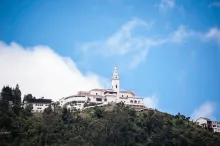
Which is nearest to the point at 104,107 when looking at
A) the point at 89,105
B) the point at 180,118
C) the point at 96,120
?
the point at 89,105

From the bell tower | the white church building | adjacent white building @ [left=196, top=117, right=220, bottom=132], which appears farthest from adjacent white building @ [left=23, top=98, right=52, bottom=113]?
adjacent white building @ [left=196, top=117, right=220, bottom=132]

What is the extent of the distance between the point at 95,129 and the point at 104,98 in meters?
17.4

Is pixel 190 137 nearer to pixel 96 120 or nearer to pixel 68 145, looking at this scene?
pixel 96 120

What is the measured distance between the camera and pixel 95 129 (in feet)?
201

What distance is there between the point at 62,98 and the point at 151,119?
1990 cm

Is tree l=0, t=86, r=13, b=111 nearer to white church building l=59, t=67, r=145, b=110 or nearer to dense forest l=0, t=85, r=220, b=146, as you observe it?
dense forest l=0, t=85, r=220, b=146

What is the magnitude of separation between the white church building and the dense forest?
522 centimetres

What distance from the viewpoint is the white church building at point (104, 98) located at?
3024 inches

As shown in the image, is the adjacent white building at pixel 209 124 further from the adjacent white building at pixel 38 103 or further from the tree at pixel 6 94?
the tree at pixel 6 94

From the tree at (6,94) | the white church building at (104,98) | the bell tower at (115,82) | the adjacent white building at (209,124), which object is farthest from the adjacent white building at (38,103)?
the adjacent white building at (209,124)

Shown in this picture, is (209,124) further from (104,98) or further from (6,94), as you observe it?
(6,94)

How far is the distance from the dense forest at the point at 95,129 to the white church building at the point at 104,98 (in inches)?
206

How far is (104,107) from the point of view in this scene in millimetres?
74125

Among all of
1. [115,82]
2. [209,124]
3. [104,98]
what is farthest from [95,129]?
[209,124]
